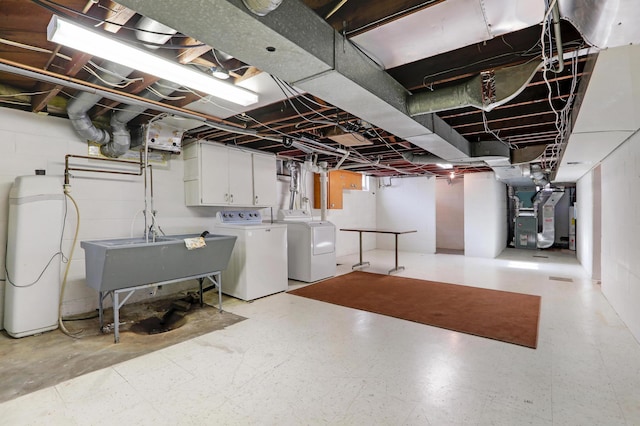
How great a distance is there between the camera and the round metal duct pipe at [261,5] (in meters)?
1.27

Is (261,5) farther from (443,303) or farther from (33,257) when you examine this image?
(443,303)

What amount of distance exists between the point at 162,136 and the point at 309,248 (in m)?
2.70

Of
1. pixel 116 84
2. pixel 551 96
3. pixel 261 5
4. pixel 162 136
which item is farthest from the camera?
pixel 162 136

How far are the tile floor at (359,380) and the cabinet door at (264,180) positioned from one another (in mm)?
2187

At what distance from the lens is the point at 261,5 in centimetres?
129

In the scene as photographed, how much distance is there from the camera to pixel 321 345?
112 inches

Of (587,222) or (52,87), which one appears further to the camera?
(587,222)

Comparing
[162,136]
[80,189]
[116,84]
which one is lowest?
[80,189]

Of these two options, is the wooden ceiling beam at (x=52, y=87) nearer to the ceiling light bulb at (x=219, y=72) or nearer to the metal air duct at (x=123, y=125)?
the metal air duct at (x=123, y=125)

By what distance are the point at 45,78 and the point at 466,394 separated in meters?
3.83

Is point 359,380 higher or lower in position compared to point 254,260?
lower

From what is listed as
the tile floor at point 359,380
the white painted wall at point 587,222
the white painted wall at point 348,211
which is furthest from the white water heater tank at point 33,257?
the white painted wall at point 587,222

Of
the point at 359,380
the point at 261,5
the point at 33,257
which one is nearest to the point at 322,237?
the point at 359,380

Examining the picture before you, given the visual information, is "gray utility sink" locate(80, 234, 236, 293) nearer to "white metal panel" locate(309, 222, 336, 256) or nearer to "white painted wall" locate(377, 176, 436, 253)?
"white metal panel" locate(309, 222, 336, 256)
